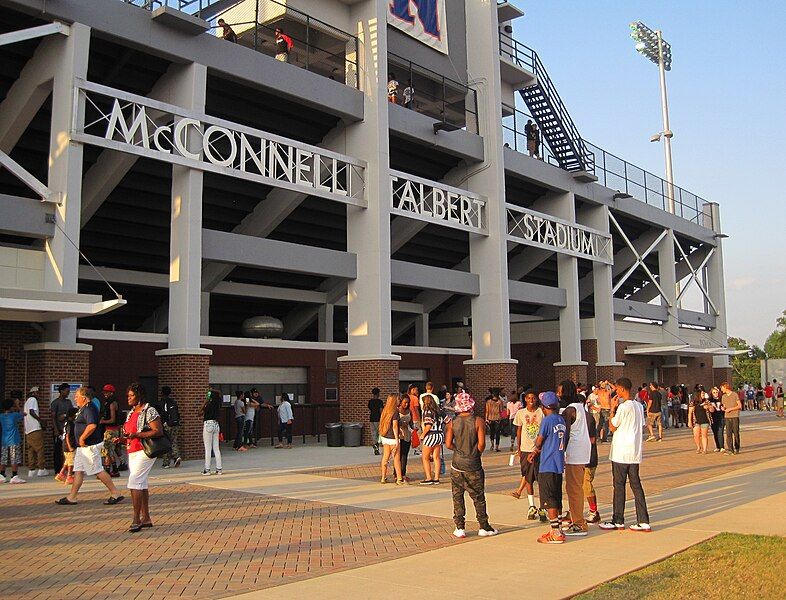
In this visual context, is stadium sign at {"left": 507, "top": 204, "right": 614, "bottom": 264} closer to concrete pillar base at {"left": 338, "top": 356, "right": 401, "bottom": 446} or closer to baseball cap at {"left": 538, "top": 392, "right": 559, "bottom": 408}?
concrete pillar base at {"left": 338, "top": 356, "right": 401, "bottom": 446}

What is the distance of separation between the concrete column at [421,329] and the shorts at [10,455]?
21081mm

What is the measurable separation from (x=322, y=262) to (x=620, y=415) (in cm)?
1412

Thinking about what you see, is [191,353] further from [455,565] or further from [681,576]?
[681,576]

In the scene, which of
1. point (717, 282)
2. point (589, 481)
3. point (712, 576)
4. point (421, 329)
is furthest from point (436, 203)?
point (717, 282)

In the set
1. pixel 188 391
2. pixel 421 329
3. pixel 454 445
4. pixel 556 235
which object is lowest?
pixel 454 445

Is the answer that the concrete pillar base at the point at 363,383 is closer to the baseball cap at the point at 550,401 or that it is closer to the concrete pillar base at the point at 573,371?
the concrete pillar base at the point at 573,371

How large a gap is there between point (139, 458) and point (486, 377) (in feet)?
63.0

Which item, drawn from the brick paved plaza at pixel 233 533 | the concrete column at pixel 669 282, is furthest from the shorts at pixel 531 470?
the concrete column at pixel 669 282

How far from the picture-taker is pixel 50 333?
635 inches

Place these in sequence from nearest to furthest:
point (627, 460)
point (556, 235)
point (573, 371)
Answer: point (627, 460)
point (556, 235)
point (573, 371)

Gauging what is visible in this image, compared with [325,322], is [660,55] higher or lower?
higher

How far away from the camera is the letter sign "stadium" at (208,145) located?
56.4 feet

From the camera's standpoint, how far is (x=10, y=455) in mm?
13875

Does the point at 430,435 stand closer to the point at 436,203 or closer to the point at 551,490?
the point at 551,490
